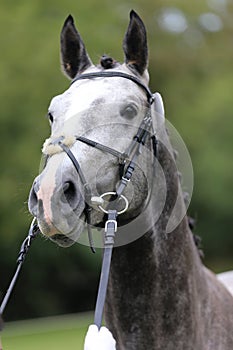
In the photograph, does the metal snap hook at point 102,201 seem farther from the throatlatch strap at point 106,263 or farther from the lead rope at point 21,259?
the lead rope at point 21,259

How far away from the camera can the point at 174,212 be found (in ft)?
14.4

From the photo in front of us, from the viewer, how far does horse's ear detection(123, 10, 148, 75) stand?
14.4ft

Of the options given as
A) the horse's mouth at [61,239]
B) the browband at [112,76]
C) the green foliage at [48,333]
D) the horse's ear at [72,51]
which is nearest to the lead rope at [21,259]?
the horse's mouth at [61,239]

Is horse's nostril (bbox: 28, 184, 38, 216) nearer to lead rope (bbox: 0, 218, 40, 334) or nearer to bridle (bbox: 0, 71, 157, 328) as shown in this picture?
bridle (bbox: 0, 71, 157, 328)

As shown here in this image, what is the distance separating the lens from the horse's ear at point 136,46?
4.39 meters

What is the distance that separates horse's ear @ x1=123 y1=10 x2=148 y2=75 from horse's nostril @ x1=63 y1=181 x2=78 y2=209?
1.08 metres

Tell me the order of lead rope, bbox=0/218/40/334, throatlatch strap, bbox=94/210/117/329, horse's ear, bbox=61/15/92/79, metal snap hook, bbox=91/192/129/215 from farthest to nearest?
horse's ear, bbox=61/15/92/79 → lead rope, bbox=0/218/40/334 → metal snap hook, bbox=91/192/129/215 → throatlatch strap, bbox=94/210/117/329

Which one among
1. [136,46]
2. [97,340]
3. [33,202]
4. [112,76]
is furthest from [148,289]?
[136,46]

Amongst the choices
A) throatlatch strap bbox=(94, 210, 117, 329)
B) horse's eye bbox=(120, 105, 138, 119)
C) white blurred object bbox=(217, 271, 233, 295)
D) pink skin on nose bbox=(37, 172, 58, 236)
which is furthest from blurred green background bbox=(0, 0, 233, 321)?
pink skin on nose bbox=(37, 172, 58, 236)

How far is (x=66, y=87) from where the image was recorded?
77.0 feet

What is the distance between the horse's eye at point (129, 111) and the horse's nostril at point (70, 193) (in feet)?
2.08

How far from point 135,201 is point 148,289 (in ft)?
1.75

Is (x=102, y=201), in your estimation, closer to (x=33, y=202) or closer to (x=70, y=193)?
(x=70, y=193)

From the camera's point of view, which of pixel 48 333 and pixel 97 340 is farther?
pixel 48 333
